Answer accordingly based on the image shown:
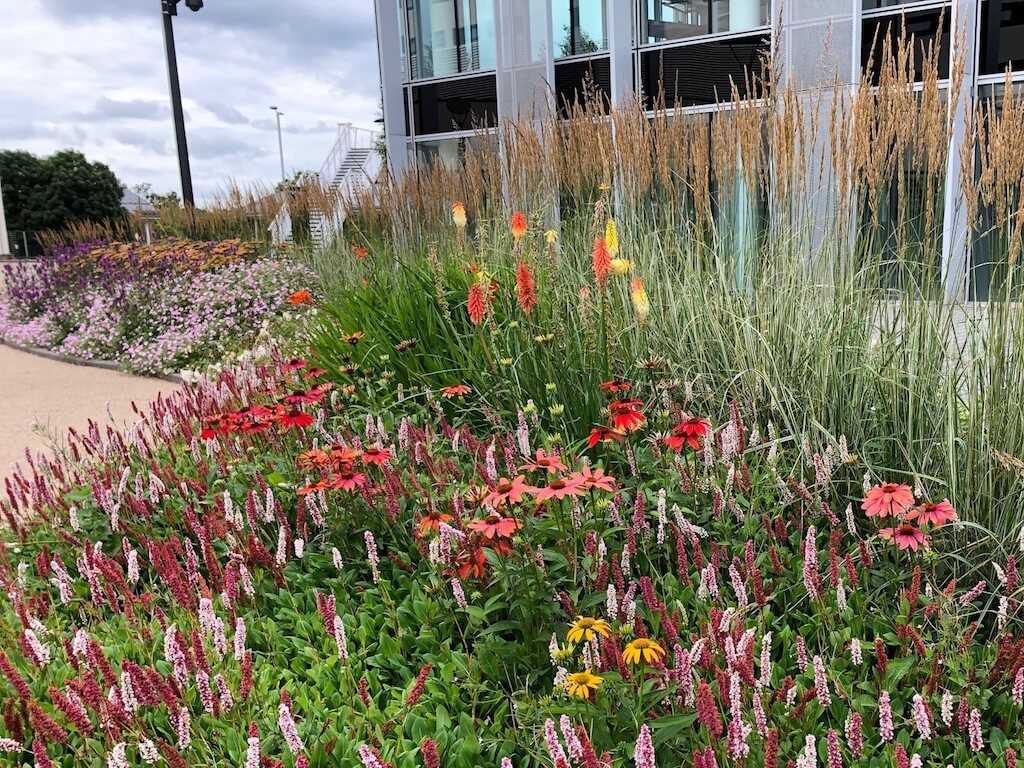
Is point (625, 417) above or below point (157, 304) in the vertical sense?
above

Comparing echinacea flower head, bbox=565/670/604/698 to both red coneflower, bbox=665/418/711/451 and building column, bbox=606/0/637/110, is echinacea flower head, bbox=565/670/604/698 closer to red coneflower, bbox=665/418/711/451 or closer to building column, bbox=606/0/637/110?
red coneflower, bbox=665/418/711/451

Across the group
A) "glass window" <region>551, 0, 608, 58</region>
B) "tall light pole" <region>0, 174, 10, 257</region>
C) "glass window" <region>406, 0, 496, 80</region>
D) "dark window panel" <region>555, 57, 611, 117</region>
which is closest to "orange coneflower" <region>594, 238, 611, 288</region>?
"dark window panel" <region>555, 57, 611, 117</region>

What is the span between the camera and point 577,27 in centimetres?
1217

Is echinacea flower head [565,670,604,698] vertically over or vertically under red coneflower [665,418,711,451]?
under

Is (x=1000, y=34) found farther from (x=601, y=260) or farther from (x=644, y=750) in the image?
(x=644, y=750)

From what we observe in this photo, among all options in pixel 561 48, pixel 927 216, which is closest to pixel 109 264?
pixel 561 48

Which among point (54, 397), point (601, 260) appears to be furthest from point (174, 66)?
point (601, 260)

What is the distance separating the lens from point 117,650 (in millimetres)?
2113

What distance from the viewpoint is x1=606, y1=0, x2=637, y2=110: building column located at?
1130 centimetres

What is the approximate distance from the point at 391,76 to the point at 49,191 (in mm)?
22278

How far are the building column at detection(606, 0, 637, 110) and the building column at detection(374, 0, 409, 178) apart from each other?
407 centimetres

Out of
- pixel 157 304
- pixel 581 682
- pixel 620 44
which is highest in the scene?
pixel 620 44

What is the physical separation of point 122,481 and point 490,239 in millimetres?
3065

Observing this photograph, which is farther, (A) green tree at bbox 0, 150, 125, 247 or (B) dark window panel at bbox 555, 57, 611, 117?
(A) green tree at bbox 0, 150, 125, 247
